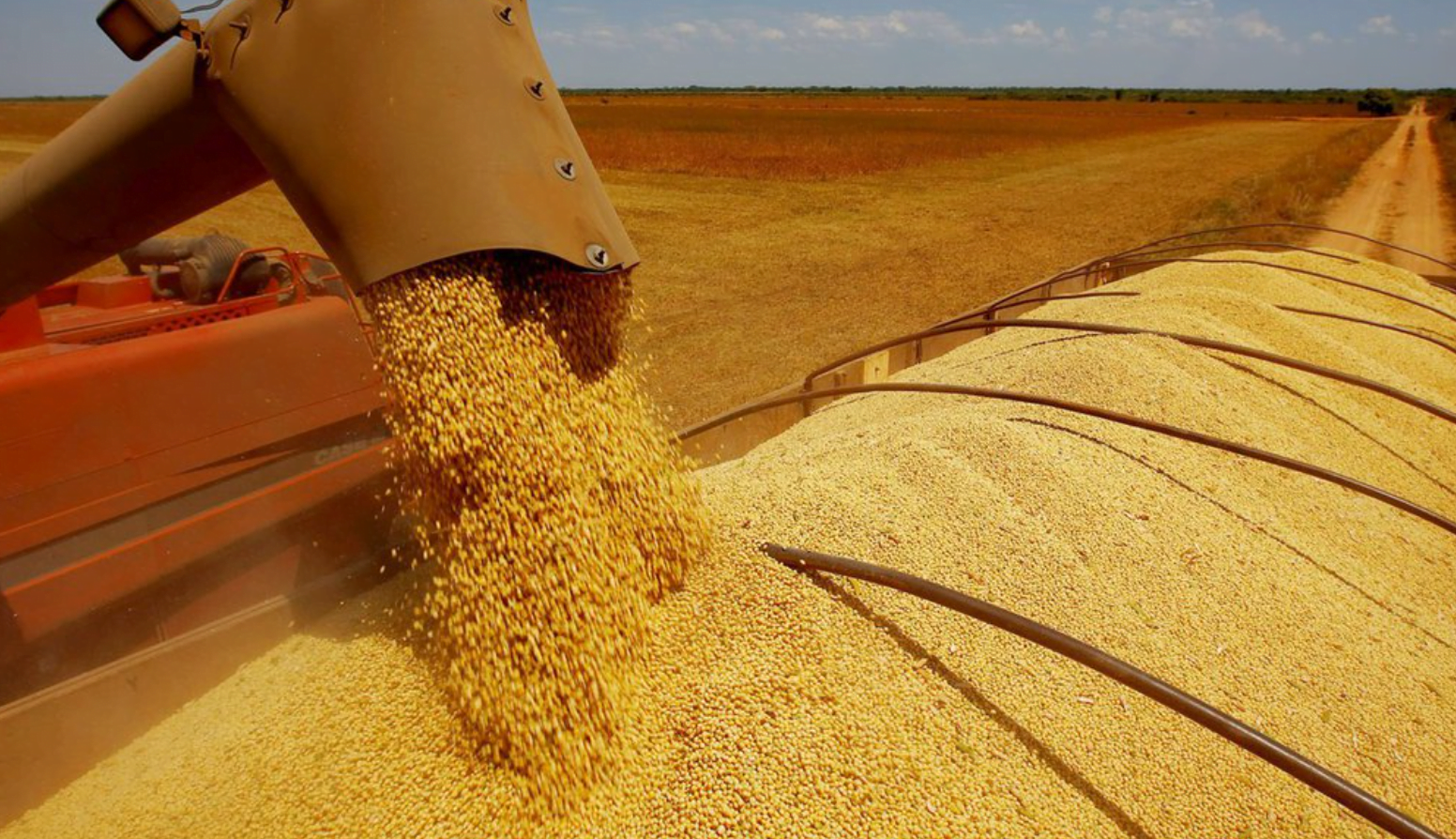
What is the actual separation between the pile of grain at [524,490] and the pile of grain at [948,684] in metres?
0.14

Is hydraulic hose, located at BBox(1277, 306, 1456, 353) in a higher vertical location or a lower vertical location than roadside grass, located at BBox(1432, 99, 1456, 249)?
lower

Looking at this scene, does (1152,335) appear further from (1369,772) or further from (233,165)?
(233,165)

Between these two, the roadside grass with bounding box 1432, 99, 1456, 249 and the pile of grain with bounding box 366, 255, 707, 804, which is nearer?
the pile of grain with bounding box 366, 255, 707, 804

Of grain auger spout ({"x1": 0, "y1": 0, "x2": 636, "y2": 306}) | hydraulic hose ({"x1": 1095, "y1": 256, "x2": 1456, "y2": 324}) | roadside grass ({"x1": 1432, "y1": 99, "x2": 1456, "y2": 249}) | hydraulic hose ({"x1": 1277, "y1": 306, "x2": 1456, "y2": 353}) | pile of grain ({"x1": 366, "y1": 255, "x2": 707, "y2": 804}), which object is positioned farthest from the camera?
roadside grass ({"x1": 1432, "y1": 99, "x2": 1456, "y2": 249})

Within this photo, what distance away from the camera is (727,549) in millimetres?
2461

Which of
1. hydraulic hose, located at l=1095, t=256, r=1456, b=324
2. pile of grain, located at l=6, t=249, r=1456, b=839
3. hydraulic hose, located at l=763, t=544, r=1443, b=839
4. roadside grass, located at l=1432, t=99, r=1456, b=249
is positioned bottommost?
pile of grain, located at l=6, t=249, r=1456, b=839

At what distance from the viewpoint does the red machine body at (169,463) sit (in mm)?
2639

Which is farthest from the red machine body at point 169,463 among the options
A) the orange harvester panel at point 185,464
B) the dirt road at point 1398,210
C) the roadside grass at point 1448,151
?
the roadside grass at point 1448,151

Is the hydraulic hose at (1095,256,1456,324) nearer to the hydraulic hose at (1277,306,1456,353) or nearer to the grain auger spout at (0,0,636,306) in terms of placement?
the hydraulic hose at (1277,306,1456,353)

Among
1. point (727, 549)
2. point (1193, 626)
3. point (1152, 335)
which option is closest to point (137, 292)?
point (727, 549)

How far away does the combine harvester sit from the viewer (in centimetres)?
179

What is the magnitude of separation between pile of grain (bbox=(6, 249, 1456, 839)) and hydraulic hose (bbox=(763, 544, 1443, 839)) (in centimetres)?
12

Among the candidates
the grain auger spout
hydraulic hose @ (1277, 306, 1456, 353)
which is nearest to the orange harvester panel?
the grain auger spout

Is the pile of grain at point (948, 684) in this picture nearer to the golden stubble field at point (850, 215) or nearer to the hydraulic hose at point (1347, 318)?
the golden stubble field at point (850, 215)
